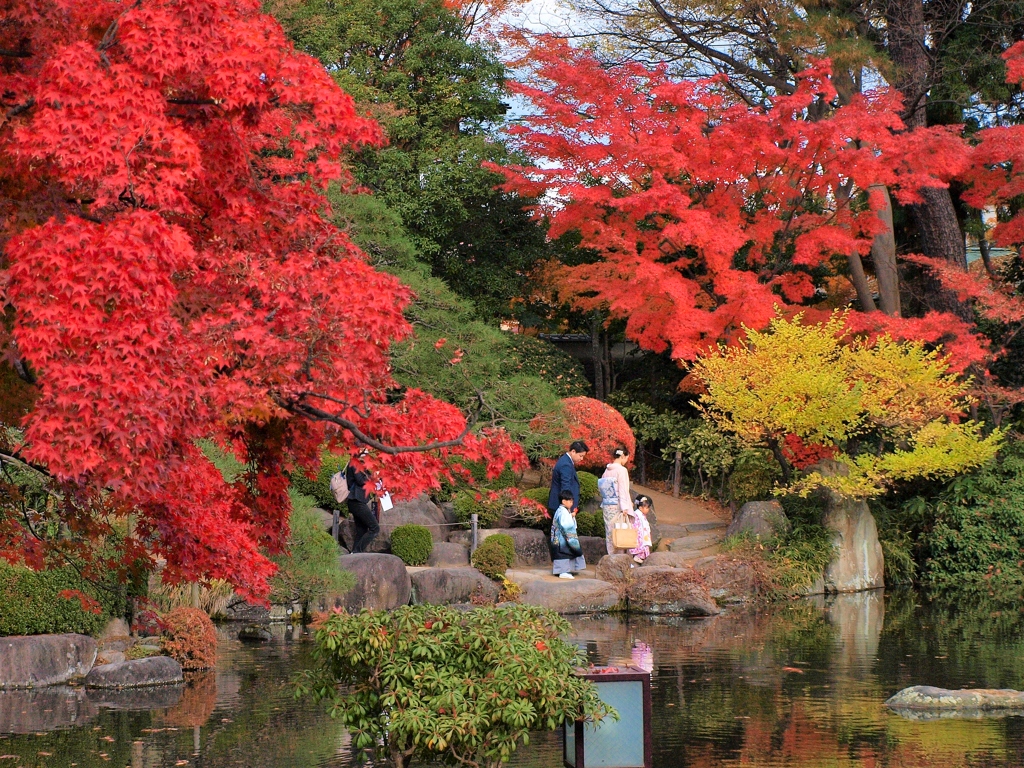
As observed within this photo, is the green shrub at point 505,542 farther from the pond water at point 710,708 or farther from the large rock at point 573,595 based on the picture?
the pond water at point 710,708

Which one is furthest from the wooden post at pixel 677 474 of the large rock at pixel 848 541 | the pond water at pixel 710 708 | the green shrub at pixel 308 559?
the green shrub at pixel 308 559

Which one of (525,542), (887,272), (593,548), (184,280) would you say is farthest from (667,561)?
(184,280)

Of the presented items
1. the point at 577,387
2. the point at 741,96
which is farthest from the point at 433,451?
the point at 741,96

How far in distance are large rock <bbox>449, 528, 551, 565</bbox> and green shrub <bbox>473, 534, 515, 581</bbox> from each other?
1.57 metres

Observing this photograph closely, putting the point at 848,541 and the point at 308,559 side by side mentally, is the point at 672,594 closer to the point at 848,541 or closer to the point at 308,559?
the point at 848,541

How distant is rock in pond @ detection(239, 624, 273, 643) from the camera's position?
11688 mm

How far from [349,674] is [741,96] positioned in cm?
1657

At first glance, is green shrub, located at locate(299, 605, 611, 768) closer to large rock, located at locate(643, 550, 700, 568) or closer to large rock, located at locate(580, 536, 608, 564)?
large rock, located at locate(643, 550, 700, 568)

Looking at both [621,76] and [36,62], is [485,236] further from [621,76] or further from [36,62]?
[36,62]

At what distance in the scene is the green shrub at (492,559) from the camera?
14.1 metres

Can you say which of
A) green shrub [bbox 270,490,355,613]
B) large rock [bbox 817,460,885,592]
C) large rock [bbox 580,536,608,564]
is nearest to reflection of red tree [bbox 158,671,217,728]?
green shrub [bbox 270,490,355,613]

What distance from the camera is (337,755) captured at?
6.81 m

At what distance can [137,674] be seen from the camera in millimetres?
9234

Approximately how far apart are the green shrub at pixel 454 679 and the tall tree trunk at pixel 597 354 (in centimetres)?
1771
